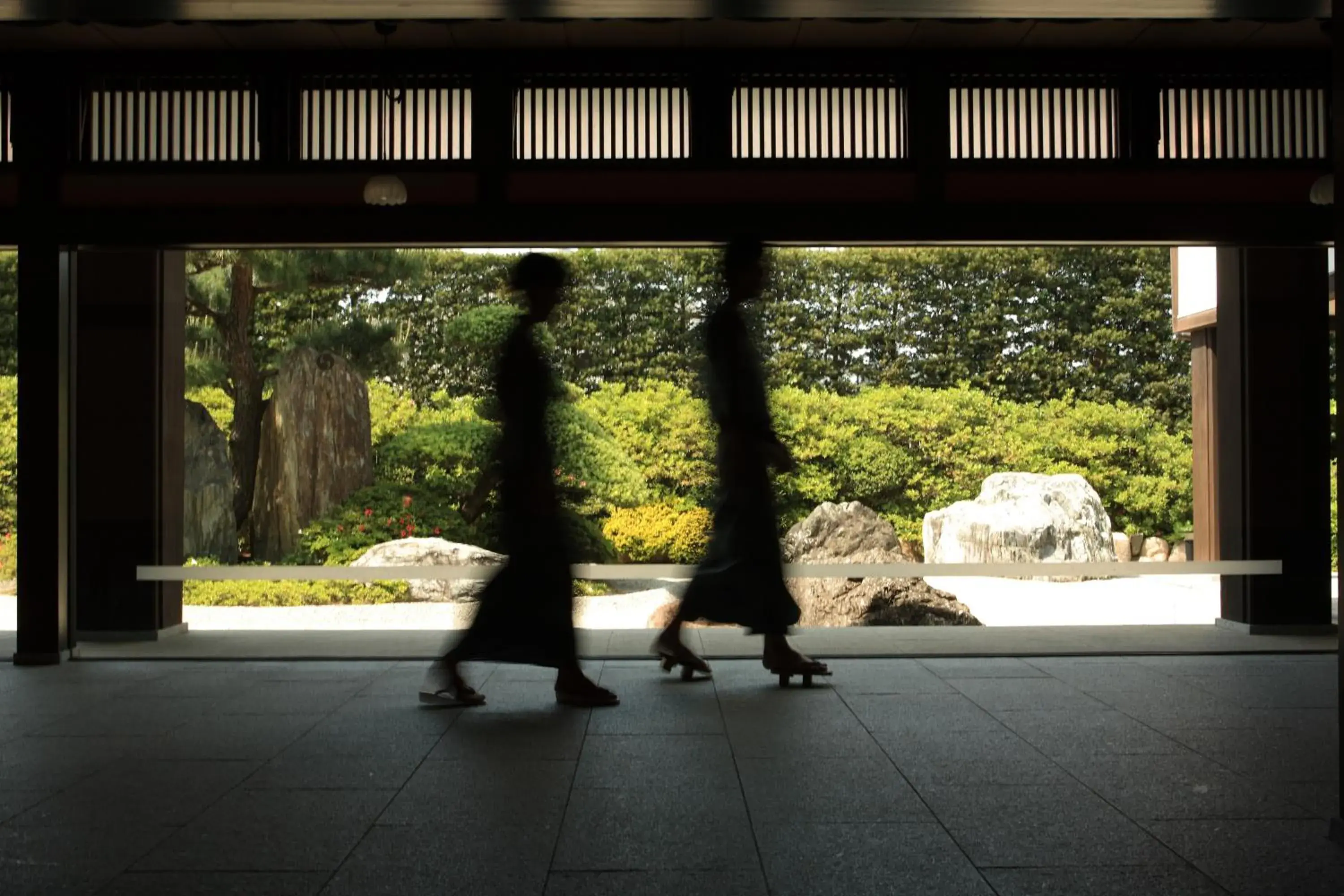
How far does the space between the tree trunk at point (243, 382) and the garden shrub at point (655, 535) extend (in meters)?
3.82

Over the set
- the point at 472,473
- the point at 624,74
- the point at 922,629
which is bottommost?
the point at 922,629

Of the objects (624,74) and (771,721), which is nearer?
(771,721)

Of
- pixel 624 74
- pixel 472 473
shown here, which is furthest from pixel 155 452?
pixel 472 473

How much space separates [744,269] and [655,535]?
26.0ft

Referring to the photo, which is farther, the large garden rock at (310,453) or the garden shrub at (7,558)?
the large garden rock at (310,453)

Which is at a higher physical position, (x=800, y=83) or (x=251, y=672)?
Result: (x=800, y=83)

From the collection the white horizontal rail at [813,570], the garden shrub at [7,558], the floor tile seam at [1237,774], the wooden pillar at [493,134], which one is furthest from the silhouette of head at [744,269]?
the garden shrub at [7,558]

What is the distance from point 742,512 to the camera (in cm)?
430

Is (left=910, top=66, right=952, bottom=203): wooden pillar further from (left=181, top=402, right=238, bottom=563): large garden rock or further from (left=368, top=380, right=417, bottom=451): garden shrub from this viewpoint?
(left=181, top=402, right=238, bottom=563): large garden rock

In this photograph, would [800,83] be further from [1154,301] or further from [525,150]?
[1154,301]

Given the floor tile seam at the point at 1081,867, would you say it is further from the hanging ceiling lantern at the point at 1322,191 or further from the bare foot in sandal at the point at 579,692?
the hanging ceiling lantern at the point at 1322,191

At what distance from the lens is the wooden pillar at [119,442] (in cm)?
582

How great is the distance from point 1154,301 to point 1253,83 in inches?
384

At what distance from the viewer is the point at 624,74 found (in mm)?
5152
